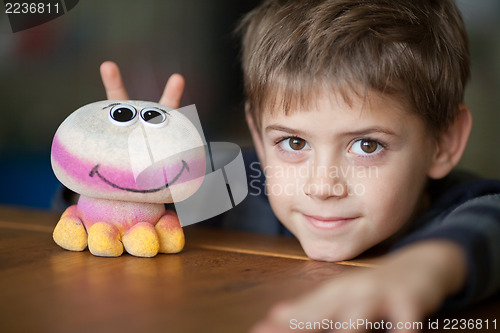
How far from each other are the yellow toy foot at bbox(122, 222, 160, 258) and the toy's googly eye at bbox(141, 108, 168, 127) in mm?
132

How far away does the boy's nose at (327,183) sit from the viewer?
725 millimetres

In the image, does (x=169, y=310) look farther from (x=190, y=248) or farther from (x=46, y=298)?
(x=190, y=248)

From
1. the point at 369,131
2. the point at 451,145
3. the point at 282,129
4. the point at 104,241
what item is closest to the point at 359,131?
the point at 369,131

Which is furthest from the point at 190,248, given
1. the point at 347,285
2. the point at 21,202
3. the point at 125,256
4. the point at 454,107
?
the point at 21,202

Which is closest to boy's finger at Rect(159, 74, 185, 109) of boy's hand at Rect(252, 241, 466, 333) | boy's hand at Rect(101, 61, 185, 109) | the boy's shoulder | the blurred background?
boy's hand at Rect(101, 61, 185, 109)

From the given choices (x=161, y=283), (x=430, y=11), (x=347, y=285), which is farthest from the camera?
(x=430, y=11)

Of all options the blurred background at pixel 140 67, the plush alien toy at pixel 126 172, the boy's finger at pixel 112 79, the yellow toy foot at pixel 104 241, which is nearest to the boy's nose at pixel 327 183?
the plush alien toy at pixel 126 172

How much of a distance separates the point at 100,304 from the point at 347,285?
24cm

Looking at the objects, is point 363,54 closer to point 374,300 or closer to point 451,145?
point 451,145

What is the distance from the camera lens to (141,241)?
68 cm

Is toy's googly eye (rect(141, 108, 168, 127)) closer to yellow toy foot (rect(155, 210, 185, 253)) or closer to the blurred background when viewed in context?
yellow toy foot (rect(155, 210, 185, 253))

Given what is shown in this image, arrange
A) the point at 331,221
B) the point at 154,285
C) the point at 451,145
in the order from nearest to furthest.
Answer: the point at 154,285
the point at 331,221
the point at 451,145

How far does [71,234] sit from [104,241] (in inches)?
2.4

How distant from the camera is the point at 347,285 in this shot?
42 cm
